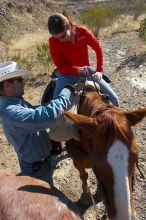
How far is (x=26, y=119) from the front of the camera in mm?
3287

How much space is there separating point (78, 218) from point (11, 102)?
1460 millimetres

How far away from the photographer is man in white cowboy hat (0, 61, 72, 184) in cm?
334

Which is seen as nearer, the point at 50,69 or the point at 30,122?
the point at 30,122

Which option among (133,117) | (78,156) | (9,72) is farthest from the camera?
(78,156)

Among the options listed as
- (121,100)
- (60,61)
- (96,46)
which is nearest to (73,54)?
(60,61)

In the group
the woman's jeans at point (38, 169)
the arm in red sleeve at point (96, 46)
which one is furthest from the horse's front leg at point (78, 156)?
the arm in red sleeve at point (96, 46)

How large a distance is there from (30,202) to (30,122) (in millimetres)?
1007

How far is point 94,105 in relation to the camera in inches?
145

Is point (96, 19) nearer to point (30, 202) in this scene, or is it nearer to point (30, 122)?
point (30, 122)

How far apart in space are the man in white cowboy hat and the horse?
26.2 inches

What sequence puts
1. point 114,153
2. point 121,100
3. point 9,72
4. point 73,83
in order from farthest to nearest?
1. point 121,100
2. point 73,83
3. point 9,72
4. point 114,153

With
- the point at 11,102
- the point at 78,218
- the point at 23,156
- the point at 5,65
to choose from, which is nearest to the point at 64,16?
the point at 5,65

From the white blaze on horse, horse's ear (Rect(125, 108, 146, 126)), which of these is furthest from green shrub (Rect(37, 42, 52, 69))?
horse's ear (Rect(125, 108, 146, 126))

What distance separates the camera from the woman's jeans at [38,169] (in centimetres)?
387
